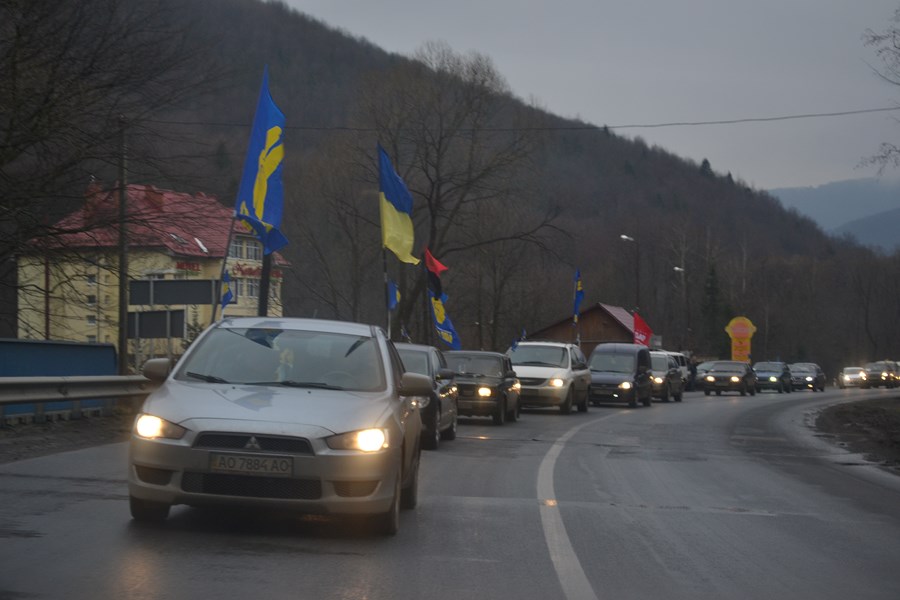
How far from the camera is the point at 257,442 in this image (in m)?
7.60

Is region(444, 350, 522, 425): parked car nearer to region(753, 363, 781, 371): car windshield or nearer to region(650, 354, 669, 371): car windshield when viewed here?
region(650, 354, 669, 371): car windshield

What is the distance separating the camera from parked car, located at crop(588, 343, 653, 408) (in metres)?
36.7

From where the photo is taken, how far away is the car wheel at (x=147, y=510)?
26.4 feet

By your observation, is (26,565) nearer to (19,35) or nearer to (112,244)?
(19,35)

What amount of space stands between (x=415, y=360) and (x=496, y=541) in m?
11.0

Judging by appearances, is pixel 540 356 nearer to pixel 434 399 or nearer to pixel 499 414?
pixel 499 414

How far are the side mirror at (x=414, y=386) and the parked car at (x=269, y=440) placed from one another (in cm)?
1

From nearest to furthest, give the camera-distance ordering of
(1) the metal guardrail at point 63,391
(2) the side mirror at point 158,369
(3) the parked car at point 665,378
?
(2) the side mirror at point 158,369 → (1) the metal guardrail at point 63,391 → (3) the parked car at point 665,378

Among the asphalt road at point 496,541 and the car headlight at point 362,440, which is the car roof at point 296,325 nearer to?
the asphalt road at point 496,541

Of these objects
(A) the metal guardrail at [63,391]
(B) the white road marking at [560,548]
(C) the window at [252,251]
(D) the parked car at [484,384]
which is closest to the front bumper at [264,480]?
(B) the white road marking at [560,548]

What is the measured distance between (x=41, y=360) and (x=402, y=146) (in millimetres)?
32674

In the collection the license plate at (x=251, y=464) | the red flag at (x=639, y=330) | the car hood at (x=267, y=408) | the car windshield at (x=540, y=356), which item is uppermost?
the red flag at (x=639, y=330)

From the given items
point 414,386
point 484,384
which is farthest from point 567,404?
point 414,386

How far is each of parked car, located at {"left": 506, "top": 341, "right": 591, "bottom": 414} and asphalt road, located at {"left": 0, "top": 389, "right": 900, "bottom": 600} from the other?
15256 mm
